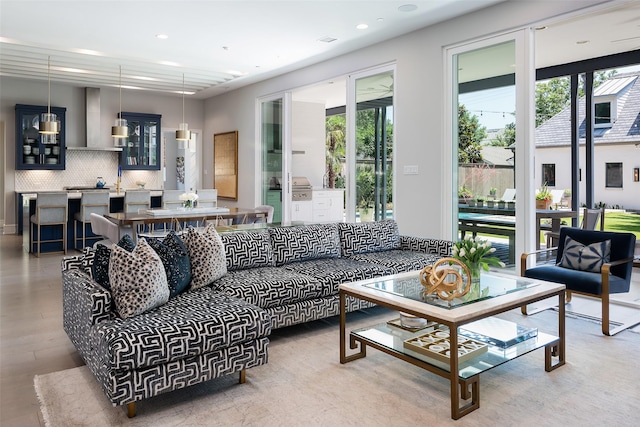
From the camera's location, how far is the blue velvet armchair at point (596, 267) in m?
3.52

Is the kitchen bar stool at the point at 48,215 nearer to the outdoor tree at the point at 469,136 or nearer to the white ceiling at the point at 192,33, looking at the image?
the white ceiling at the point at 192,33

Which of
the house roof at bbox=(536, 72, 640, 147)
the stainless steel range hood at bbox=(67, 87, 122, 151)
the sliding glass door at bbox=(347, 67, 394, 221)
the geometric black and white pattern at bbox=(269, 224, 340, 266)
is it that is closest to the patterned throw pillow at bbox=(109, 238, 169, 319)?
the geometric black and white pattern at bbox=(269, 224, 340, 266)

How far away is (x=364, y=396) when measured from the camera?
2.48 metres

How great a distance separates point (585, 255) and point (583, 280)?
1.16 feet

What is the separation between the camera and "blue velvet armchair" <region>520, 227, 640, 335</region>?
11.6ft

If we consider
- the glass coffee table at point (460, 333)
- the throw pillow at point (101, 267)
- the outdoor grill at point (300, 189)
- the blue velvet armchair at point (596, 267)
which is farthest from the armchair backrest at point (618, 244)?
the outdoor grill at point (300, 189)

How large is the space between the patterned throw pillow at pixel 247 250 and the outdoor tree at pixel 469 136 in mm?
2644

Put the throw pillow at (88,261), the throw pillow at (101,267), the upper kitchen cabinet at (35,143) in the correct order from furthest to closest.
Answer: the upper kitchen cabinet at (35,143), the throw pillow at (88,261), the throw pillow at (101,267)

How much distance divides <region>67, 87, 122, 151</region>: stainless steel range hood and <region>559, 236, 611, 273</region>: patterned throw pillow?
8649 millimetres

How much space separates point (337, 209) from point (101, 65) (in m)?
4.91

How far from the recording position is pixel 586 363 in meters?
2.91

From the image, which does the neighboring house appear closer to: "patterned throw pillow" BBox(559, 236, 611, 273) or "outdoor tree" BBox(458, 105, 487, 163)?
"outdoor tree" BBox(458, 105, 487, 163)

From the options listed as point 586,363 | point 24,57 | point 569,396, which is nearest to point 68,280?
point 569,396

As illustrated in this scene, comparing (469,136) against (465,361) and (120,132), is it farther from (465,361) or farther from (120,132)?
(120,132)
